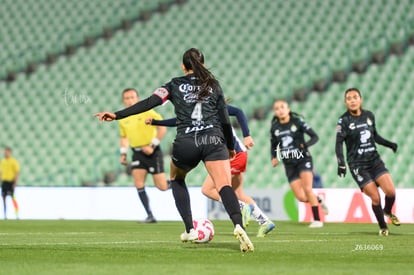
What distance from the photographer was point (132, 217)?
2064cm

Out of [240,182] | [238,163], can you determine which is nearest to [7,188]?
[240,182]

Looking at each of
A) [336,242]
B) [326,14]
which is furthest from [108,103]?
[336,242]

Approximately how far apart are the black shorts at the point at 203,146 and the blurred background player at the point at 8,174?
13.0m

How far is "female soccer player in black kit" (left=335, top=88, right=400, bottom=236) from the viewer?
41.2ft

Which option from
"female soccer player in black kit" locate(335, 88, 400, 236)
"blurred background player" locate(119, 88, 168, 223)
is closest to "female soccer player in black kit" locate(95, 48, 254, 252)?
"female soccer player in black kit" locate(335, 88, 400, 236)

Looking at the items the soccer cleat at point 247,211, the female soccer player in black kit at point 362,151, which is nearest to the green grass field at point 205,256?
the soccer cleat at point 247,211

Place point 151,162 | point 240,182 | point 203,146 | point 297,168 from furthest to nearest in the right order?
point 151,162 < point 297,168 < point 240,182 < point 203,146

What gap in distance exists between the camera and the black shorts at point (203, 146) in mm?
8922

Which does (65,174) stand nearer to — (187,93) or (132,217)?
(132,217)

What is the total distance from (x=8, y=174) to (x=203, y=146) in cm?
1433

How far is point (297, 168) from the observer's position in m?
16.1

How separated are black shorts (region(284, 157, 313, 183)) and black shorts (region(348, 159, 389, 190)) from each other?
3.26 m

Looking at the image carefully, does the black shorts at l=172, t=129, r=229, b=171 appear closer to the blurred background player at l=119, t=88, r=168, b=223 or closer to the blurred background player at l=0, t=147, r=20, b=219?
the blurred background player at l=119, t=88, r=168, b=223

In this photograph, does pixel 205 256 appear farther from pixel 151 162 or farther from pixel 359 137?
pixel 151 162
